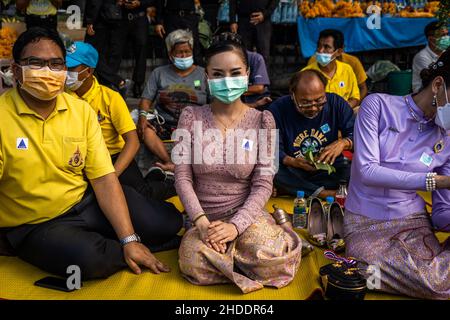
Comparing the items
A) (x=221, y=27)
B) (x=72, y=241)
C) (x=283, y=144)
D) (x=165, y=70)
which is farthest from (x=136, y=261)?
(x=221, y=27)

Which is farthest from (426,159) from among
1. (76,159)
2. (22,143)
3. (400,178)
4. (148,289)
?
(22,143)

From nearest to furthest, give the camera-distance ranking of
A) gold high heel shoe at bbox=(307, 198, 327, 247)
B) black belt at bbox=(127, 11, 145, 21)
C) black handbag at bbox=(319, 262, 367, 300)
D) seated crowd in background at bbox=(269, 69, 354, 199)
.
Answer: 1. black handbag at bbox=(319, 262, 367, 300)
2. gold high heel shoe at bbox=(307, 198, 327, 247)
3. seated crowd in background at bbox=(269, 69, 354, 199)
4. black belt at bbox=(127, 11, 145, 21)

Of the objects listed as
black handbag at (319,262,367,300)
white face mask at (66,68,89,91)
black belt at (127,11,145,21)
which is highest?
black belt at (127,11,145,21)

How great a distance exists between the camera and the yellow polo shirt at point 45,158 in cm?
265

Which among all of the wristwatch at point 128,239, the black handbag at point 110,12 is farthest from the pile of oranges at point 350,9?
the wristwatch at point 128,239

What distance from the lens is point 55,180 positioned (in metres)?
2.76

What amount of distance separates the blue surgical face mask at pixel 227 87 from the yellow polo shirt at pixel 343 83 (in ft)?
8.93

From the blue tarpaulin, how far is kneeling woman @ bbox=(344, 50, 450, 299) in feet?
17.9

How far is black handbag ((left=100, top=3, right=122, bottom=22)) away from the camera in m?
6.86

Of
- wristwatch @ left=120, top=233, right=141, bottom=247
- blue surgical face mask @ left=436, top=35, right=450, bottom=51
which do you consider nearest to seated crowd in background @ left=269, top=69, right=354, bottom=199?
wristwatch @ left=120, top=233, right=141, bottom=247

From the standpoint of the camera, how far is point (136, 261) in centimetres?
281

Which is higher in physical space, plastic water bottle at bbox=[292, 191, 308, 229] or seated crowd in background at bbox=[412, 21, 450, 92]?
seated crowd in background at bbox=[412, 21, 450, 92]

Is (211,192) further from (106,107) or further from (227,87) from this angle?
(106,107)

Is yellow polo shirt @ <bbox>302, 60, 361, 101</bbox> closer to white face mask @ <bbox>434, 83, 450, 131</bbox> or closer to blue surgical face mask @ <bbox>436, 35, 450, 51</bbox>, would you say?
blue surgical face mask @ <bbox>436, 35, 450, 51</bbox>
